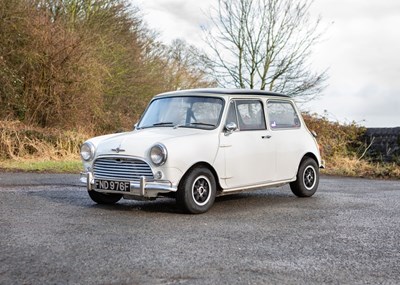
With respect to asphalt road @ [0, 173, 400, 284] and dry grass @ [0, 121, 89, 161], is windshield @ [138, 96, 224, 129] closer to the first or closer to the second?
asphalt road @ [0, 173, 400, 284]

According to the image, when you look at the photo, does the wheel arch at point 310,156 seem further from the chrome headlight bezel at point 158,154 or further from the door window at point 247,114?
the chrome headlight bezel at point 158,154

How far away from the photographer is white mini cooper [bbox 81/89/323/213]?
758 centimetres

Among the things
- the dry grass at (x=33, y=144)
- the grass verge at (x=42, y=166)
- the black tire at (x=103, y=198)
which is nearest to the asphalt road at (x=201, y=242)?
the black tire at (x=103, y=198)

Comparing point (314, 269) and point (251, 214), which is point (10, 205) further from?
point (314, 269)

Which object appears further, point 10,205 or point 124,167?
point 10,205

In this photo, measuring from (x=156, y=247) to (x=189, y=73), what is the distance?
1265 inches

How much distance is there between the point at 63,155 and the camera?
18.0 metres

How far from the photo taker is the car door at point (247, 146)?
828 centimetres

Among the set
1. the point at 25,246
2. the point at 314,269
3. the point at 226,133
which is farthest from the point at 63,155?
the point at 314,269

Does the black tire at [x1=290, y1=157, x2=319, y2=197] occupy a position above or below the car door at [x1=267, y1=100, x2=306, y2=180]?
below

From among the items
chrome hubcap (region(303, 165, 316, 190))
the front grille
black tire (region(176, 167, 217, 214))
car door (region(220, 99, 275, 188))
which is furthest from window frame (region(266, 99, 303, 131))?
the front grille

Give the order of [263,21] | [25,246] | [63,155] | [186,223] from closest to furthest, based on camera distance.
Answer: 1. [25,246]
2. [186,223]
3. [63,155]
4. [263,21]

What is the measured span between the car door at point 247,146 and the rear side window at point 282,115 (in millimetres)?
232

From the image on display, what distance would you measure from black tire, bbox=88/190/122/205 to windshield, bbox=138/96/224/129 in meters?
1.18
